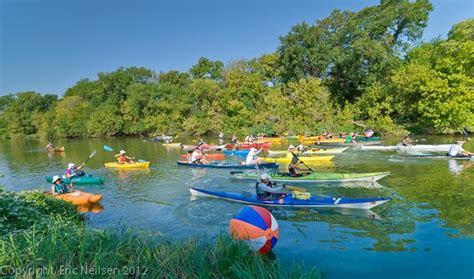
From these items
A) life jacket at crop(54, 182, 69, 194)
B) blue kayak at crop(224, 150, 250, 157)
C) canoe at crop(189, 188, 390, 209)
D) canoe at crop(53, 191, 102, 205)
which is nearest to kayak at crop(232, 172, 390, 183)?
canoe at crop(189, 188, 390, 209)

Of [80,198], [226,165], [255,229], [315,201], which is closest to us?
[255,229]

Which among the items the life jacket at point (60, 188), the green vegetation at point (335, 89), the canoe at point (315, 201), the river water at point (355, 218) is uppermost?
the green vegetation at point (335, 89)

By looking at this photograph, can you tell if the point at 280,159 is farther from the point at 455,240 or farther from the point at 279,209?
the point at 455,240

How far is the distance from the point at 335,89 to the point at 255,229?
4336 centimetres

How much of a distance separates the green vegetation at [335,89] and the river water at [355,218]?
61.7ft

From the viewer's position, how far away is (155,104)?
59844 mm

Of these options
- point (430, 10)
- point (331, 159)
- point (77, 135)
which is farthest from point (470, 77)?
point (77, 135)

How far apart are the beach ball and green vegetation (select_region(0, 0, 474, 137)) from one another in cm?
3287

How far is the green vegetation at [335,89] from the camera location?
35.2 metres

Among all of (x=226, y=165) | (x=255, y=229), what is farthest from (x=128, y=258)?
(x=226, y=165)

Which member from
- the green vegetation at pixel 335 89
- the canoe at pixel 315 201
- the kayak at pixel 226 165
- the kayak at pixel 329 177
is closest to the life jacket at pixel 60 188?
the canoe at pixel 315 201

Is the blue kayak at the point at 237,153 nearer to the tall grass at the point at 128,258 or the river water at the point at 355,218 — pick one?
the river water at the point at 355,218

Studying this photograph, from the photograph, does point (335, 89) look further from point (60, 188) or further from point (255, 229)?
point (255, 229)

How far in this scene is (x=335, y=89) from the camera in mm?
48031
